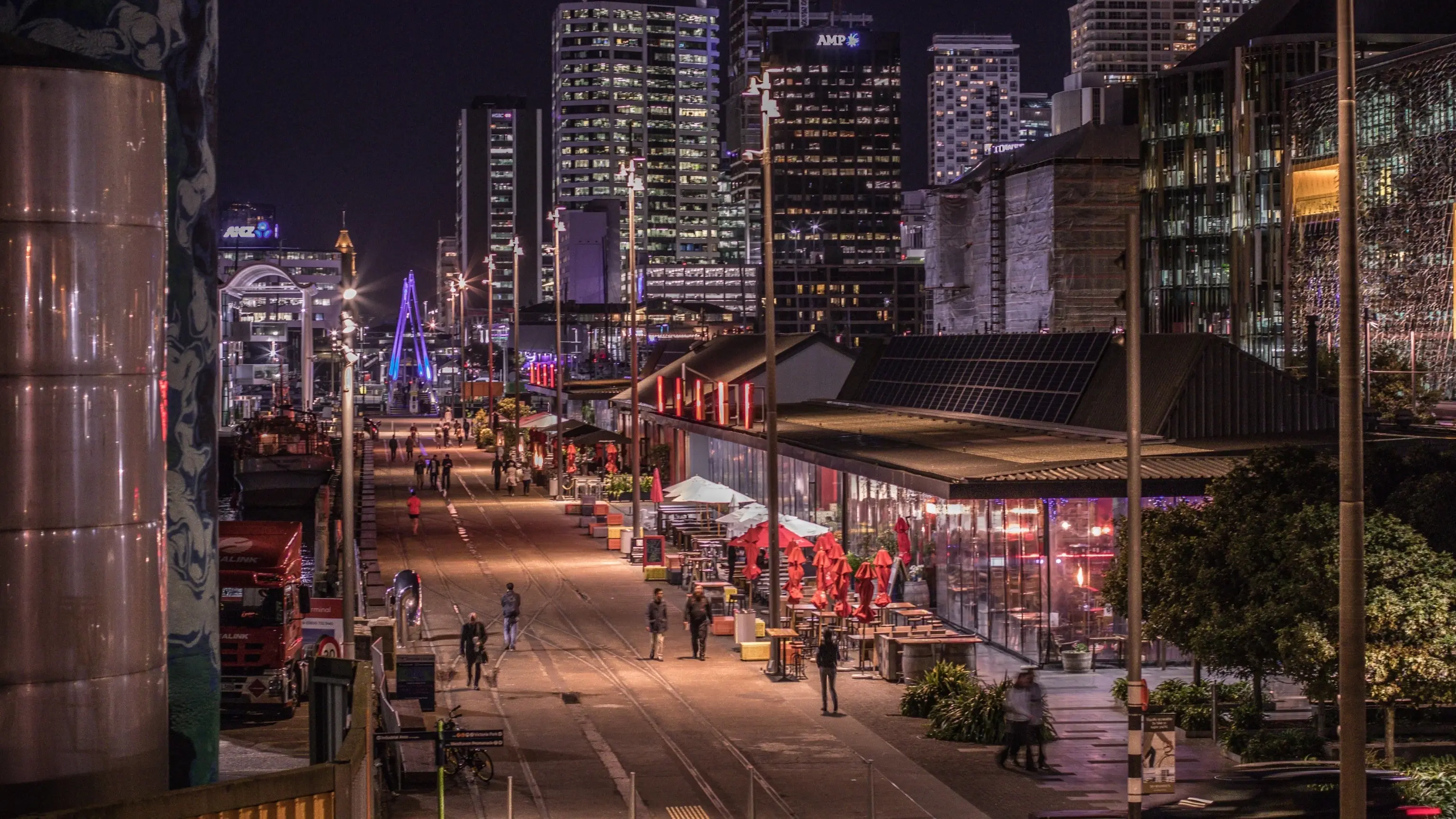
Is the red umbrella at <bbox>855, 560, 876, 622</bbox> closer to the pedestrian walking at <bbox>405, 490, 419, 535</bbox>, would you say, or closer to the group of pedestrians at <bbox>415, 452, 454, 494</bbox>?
the pedestrian walking at <bbox>405, 490, 419, 535</bbox>

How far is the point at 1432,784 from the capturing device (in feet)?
67.1

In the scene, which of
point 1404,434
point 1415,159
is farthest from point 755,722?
point 1415,159

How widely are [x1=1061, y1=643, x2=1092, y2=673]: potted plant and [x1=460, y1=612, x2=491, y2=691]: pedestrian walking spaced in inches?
454

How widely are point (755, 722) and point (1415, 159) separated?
57467 mm

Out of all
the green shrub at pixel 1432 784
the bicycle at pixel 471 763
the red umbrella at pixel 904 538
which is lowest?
the bicycle at pixel 471 763

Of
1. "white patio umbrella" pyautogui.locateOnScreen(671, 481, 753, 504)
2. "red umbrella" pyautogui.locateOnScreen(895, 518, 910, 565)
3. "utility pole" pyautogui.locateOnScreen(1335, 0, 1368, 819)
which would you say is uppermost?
"utility pole" pyautogui.locateOnScreen(1335, 0, 1368, 819)

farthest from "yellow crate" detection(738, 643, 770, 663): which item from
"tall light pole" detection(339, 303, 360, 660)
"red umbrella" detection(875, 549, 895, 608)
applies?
"tall light pole" detection(339, 303, 360, 660)

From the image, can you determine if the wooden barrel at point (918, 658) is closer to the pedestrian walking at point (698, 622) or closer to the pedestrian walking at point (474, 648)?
the pedestrian walking at point (698, 622)

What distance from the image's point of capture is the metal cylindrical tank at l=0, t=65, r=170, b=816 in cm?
948

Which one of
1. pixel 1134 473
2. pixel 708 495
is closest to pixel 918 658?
pixel 1134 473

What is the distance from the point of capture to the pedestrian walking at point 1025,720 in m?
24.6

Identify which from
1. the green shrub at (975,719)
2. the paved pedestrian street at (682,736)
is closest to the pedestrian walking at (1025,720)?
the paved pedestrian street at (682,736)

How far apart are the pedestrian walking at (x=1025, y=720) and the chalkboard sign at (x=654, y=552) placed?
24.5 metres

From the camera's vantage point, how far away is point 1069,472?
34688 mm
